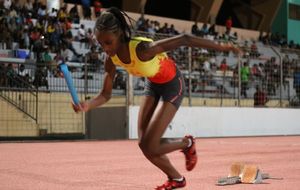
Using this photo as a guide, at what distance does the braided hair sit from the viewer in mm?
5088

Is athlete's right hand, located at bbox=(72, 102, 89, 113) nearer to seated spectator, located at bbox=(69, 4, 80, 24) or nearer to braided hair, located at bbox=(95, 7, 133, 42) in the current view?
braided hair, located at bbox=(95, 7, 133, 42)

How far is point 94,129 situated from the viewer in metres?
20.1

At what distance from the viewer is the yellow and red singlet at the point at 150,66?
5.19 m

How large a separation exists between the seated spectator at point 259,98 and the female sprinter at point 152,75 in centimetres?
1666

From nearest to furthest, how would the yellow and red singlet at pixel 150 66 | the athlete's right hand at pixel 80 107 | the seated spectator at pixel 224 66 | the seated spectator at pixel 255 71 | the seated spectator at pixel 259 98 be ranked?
the yellow and red singlet at pixel 150 66 < the athlete's right hand at pixel 80 107 < the seated spectator at pixel 224 66 < the seated spectator at pixel 255 71 < the seated spectator at pixel 259 98

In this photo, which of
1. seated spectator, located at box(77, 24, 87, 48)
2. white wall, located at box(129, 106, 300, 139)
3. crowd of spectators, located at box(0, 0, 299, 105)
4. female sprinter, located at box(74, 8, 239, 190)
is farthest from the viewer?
seated spectator, located at box(77, 24, 87, 48)

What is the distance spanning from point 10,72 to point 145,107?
13.5 meters

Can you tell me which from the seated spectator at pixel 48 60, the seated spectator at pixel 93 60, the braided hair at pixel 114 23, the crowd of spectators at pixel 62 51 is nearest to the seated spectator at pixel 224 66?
the crowd of spectators at pixel 62 51

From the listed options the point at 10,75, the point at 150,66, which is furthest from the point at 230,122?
the point at 150,66

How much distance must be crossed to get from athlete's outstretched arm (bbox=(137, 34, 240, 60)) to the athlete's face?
24 centimetres

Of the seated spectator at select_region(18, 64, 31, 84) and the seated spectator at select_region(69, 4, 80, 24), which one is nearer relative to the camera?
the seated spectator at select_region(18, 64, 31, 84)

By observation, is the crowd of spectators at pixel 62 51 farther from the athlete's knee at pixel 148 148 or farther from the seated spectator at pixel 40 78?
the athlete's knee at pixel 148 148

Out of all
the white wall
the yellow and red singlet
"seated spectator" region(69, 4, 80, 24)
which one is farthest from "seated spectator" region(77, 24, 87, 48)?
the yellow and red singlet

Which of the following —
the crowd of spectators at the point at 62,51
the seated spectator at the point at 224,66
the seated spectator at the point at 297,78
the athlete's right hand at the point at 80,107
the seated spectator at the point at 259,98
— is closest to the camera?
the athlete's right hand at the point at 80,107
